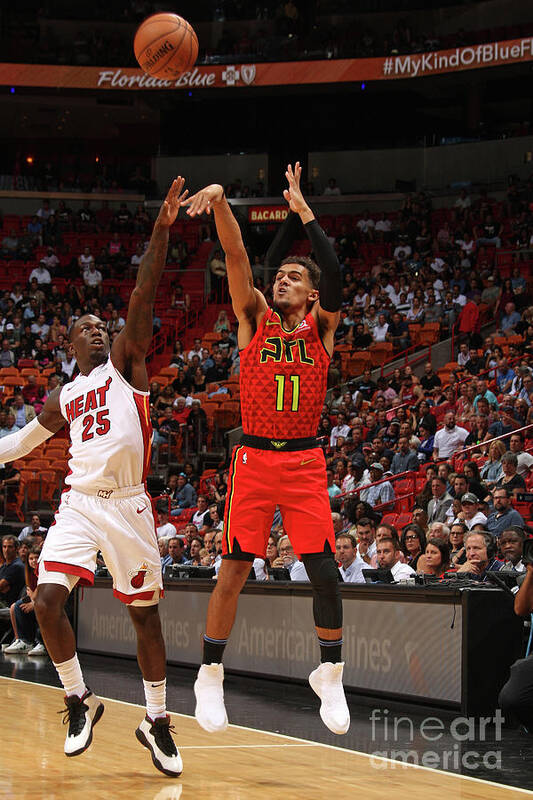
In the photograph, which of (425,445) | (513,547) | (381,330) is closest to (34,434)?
(513,547)

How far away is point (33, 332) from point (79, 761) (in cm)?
1952

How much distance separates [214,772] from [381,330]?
16.5 meters


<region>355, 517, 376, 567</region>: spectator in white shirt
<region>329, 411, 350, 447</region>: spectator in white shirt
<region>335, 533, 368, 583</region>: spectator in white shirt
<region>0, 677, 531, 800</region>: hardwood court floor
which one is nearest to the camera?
<region>0, 677, 531, 800</region>: hardwood court floor

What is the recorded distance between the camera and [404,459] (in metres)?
15.3

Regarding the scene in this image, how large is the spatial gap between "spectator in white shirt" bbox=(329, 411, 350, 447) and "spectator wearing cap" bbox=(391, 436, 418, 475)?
2.15 metres

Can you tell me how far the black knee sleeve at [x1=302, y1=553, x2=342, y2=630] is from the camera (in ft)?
19.5

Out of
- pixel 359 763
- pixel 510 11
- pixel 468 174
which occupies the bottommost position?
pixel 359 763

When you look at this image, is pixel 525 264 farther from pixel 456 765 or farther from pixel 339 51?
pixel 456 765

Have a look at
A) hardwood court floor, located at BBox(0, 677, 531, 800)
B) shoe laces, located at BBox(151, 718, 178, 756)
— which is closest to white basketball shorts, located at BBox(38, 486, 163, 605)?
shoe laces, located at BBox(151, 718, 178, 756)

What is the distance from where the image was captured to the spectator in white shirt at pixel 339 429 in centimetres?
1775

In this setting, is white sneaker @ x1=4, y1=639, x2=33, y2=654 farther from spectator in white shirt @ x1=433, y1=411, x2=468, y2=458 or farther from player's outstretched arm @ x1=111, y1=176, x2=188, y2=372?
player's outstretched arm @ x1=111, y1=176, x2=188, y2=372

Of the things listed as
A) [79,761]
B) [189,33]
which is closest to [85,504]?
[79,761]

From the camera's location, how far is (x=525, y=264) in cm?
2277

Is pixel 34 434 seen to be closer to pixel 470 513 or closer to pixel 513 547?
pixel 513 547
